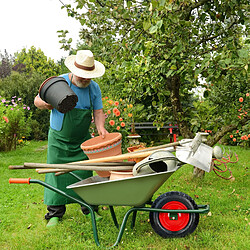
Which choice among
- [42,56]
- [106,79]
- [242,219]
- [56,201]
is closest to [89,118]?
[106,79]

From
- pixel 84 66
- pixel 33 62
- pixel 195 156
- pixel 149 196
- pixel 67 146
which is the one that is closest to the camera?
pixel 195 156

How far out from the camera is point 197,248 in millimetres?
2246

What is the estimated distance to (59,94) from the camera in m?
2.31

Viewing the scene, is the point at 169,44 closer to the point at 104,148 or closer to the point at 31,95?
the point at 104,148

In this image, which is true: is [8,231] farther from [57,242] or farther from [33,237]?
[57,242]

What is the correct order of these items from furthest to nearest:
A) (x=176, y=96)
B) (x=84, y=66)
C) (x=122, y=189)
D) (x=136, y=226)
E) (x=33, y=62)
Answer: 1. (x=33, y=62)
2. (x=176, y=96)
3. (x=136, y=226)
4. (x=84, y=66)
5. (x=122, y=189)

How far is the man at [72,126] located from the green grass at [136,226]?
26 centimetres

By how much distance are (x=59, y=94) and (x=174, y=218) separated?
4.41 ft

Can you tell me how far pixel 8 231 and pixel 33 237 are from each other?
1.43ft

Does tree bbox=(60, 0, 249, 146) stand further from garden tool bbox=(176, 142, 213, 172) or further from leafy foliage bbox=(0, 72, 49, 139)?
leafy foliage bbox=(0, 72, 49, 139)

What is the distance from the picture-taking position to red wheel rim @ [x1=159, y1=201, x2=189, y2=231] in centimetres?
231

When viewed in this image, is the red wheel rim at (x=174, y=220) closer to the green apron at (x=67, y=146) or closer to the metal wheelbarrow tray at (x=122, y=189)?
the metal wheelbarrow tray at (x=122, y=189)

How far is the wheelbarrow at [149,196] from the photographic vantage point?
2.13 m

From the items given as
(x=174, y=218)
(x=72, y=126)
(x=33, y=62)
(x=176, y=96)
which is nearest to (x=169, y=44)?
(x=176, y=96)
